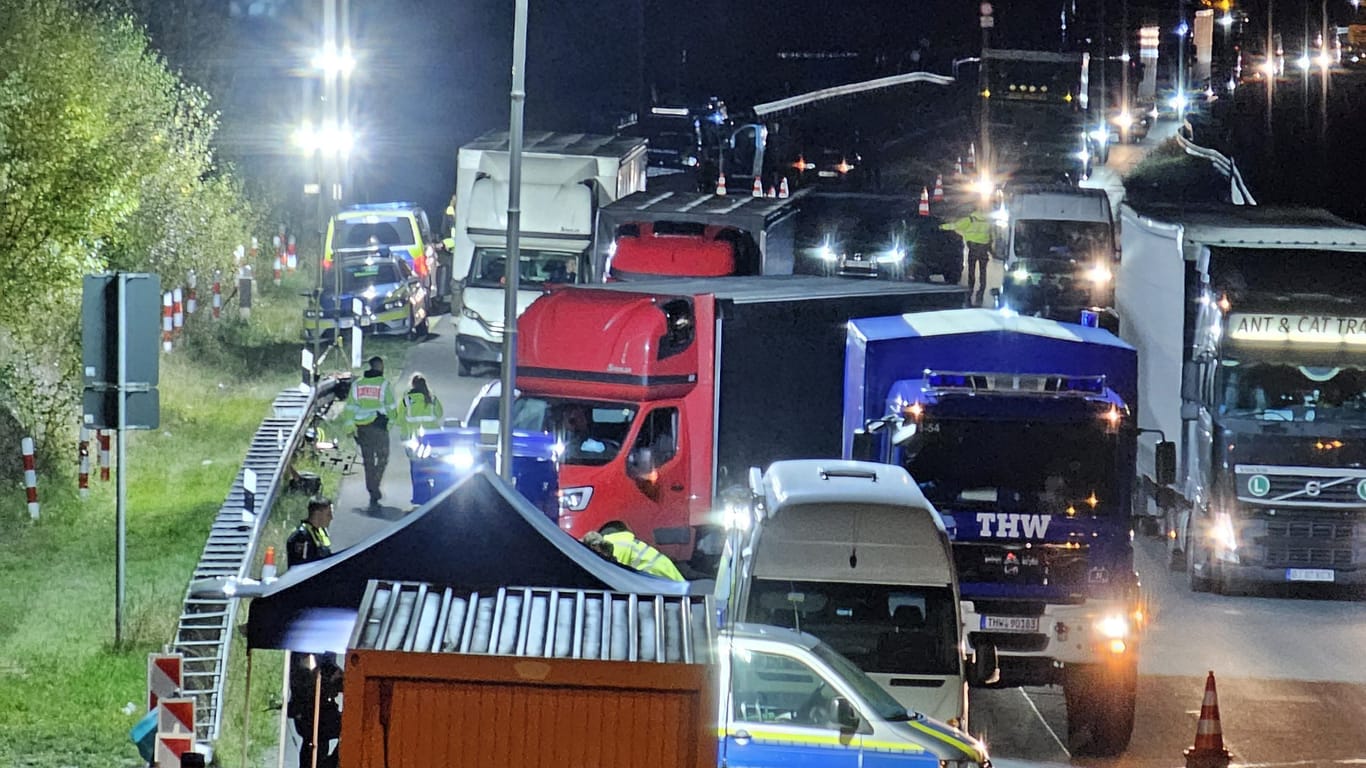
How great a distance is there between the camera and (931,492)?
53.7 ft

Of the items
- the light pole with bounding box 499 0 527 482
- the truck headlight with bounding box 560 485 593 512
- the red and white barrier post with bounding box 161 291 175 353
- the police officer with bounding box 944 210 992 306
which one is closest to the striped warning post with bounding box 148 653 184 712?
the light pole with bounding box 499 0 527 482

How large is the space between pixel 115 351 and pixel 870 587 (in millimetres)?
5157

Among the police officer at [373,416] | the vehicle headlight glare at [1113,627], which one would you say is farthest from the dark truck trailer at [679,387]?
the vehicle headlight glare at [1113,627]

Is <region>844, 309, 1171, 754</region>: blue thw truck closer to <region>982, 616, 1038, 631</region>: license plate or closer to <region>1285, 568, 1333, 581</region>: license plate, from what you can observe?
<region>982, 616, 1038, 631</region>: license plate

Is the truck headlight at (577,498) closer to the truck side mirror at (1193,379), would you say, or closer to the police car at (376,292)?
the truck side mirror at (1193,379)

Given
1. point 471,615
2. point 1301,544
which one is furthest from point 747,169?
point 471,615

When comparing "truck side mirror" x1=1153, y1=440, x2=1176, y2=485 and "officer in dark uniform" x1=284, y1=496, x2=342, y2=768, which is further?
"truck side mirror" x1=1153, y1=440, x2=1176, y2=485

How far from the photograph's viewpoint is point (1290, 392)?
71.1 feet

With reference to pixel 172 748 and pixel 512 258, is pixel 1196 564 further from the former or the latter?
pixel 172 748

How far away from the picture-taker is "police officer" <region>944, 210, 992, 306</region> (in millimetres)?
40656

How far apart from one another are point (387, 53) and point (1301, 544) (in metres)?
47.0

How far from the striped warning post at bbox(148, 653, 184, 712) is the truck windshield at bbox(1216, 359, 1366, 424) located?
13178 millimetres

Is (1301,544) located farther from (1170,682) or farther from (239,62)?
(239,62)

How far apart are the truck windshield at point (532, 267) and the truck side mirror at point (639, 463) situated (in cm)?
1377
